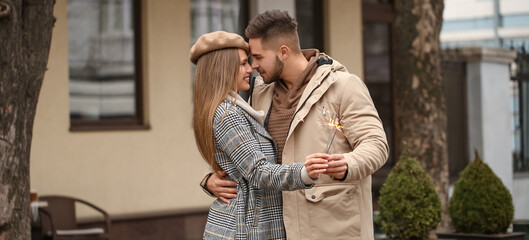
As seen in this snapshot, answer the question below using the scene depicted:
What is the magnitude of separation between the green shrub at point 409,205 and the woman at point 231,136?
14.9 feet

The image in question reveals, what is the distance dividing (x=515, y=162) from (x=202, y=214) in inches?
307

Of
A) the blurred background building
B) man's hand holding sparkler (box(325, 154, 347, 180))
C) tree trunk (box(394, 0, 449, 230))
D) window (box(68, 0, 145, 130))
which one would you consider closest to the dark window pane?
the blurred background building

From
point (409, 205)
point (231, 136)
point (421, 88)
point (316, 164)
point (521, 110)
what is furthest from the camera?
point (521, 110)

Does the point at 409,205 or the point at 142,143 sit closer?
the point at 409,205

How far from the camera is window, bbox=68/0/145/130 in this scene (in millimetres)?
10898

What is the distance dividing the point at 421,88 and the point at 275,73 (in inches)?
277

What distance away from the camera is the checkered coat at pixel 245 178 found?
4.17 meters

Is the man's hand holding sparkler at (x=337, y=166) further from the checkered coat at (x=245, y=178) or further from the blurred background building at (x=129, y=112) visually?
the blurred background building at (x=129, y=112)

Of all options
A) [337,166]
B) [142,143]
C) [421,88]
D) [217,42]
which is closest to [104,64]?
[142,143]

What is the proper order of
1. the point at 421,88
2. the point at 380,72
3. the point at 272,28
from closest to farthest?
the point at 272,28, the point at 421,88, the point at 380,72

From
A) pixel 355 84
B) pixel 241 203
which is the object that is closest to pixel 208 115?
pixel 241 203

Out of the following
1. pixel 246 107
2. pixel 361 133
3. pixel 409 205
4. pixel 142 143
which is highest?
pixel 246 107

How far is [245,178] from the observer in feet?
14.0

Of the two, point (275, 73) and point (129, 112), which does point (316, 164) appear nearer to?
point (275, 73)
